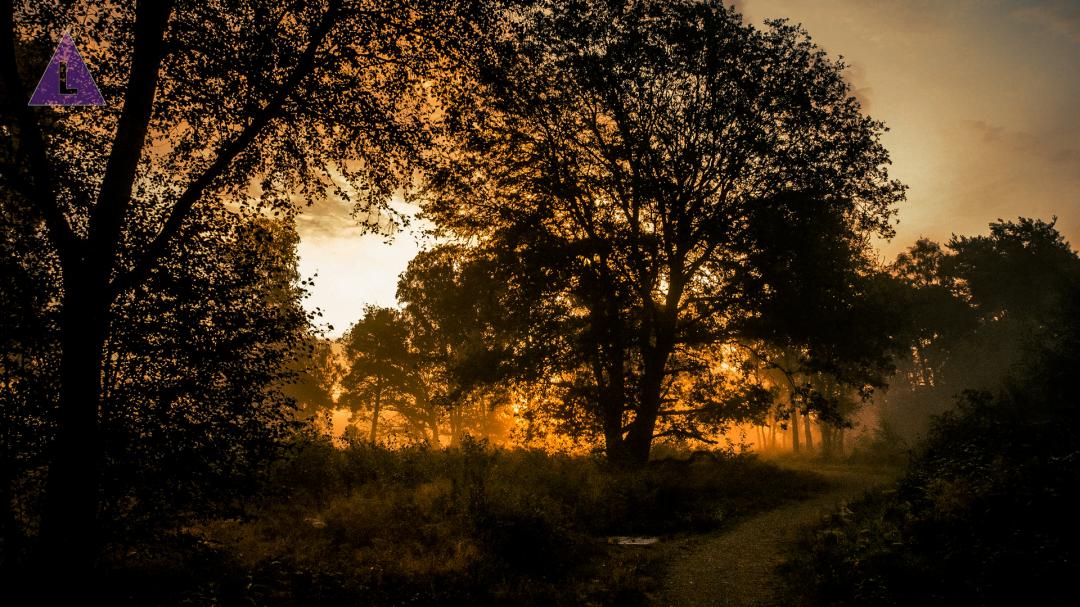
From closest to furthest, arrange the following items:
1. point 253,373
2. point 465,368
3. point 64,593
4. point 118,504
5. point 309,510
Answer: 1. point 64,593
2. point 118,504
3. point 253,373
4. point 309,510
5. point 465,368

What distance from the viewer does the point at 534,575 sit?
27.8ft

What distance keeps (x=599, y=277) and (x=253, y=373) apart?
13238mm

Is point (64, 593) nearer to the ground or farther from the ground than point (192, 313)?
nearer to the ground

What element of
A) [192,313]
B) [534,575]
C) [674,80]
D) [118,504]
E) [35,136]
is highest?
[674,80]

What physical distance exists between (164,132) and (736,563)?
1238 centimetres

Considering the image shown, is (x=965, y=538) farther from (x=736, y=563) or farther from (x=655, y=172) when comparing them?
(x=655, y=172)

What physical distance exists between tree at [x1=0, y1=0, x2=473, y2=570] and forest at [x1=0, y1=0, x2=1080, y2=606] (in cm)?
4

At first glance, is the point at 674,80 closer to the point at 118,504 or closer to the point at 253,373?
the point at 253,373

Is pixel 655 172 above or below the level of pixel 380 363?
above

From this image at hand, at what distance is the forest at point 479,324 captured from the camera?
20.1 feet

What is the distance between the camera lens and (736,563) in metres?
9.29

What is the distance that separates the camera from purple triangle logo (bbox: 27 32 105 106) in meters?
6.56

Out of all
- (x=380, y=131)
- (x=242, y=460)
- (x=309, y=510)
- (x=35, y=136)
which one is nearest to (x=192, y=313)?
(x=242, y=460)

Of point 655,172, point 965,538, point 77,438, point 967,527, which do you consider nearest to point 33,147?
point 77,438
